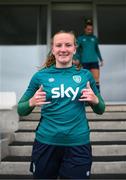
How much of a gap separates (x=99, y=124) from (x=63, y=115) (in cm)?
406

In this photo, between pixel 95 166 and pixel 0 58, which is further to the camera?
pixel 0 58

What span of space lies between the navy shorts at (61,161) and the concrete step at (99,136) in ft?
11.3

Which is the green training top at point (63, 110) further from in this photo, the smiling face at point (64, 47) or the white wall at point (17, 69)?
the white wall at point (17, 69)

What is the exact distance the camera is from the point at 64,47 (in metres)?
2.59

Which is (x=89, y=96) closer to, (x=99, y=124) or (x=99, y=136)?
(x=99, y=136)

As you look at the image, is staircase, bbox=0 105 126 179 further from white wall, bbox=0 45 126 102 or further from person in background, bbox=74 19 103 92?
white wall, bbox=0 45 126 102

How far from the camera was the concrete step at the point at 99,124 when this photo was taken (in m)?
6.48

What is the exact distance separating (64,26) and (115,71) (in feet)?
5.08

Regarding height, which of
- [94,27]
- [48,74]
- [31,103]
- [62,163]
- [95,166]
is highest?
[94,27]

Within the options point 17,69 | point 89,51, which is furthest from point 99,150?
point 17,69

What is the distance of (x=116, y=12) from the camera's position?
9523 millimetres

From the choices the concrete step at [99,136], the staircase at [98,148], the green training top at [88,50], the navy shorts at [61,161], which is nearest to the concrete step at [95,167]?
the staircase at [98,148]

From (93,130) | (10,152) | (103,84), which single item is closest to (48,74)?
(10,152)

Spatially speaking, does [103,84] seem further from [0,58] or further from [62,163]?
[62,163]
